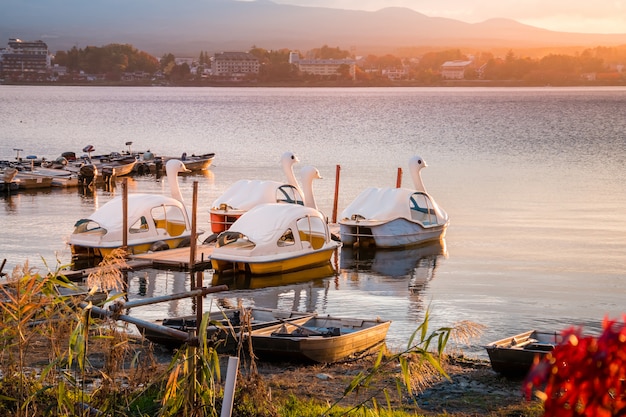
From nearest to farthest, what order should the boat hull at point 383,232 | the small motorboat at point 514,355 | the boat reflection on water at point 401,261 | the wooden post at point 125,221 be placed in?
1. the small motorboat at point 514,355
2. the wooden post at point 125,221
3. the boat reflection on water at point 401,261
4. the boat hull at point 383,232

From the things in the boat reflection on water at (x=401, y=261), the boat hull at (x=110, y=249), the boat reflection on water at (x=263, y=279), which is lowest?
the boat reflection on water at (x=401, y=261)

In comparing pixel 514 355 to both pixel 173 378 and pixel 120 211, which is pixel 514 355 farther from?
pixel 120 211

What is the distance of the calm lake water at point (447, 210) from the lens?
2298 cm

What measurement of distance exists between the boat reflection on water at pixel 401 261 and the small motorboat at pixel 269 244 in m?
1.47

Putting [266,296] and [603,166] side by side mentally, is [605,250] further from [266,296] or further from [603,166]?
[603,166]

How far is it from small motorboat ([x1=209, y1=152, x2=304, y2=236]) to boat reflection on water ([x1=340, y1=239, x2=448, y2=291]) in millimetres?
2596

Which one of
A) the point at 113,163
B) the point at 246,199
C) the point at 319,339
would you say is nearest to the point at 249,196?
the point at 246,199

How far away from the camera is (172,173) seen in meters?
30.8

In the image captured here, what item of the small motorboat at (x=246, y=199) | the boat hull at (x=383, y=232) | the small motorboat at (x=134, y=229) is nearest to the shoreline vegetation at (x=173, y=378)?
the small motorboat at (x=134, y=229)

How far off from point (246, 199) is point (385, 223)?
417cm

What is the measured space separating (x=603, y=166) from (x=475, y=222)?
29946 millimetres

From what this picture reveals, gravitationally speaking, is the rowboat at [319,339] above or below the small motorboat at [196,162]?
above

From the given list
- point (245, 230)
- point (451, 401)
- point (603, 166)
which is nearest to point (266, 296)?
point (245, 230)

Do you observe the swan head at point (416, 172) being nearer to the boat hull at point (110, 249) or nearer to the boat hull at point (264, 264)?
the boat hull at point (264, 264)
